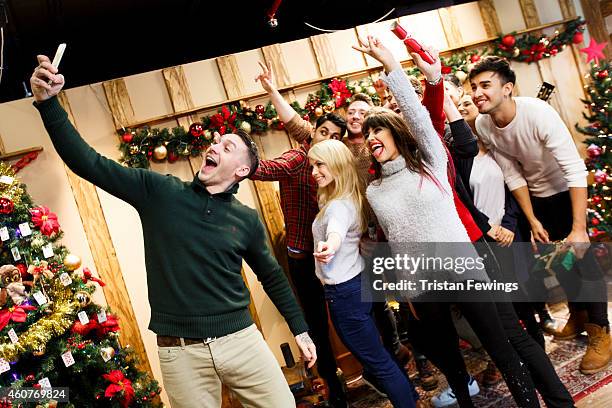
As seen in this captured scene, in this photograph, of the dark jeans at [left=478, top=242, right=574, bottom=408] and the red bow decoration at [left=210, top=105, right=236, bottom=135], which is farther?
the red bow decoration at [left=210, top=105, right=236, bottom=135]

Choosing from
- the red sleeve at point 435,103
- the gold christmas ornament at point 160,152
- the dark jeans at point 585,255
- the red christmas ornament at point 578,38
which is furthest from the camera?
the red christmas ornament at point 578,38

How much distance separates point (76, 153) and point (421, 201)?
1.35 metres

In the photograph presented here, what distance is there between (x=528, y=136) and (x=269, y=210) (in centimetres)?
187

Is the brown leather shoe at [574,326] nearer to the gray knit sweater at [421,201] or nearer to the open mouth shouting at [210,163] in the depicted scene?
the gray knit sweater at [421,201]

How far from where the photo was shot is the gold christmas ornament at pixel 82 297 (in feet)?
10.5

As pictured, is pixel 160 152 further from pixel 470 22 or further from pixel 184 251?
pixel 470 22

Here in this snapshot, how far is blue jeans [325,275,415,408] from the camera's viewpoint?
2.65 metres

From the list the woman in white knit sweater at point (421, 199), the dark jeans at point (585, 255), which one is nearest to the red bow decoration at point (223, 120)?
the woman in white knit sweater at point (421, 199)

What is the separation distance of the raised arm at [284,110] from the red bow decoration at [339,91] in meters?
0.97

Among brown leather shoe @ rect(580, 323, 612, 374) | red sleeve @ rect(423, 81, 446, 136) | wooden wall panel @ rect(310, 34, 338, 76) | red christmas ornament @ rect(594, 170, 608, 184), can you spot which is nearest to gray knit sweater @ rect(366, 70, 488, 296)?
red sleeve @ rect(423, 81, 446, 136)

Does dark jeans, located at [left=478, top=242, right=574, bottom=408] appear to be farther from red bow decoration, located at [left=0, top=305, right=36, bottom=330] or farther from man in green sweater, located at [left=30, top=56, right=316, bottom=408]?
red bow decoration, located at [left=0, top=305, right=36, bottom=330]

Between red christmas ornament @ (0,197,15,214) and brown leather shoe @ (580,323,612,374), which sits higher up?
red christmas ornament @ (0,197,15,214)

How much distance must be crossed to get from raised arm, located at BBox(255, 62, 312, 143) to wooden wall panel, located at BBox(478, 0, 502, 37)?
2.21 metres

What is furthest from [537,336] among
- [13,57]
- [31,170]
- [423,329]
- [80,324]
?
[13,57]
